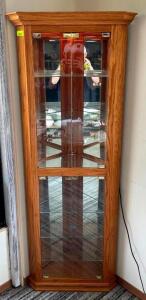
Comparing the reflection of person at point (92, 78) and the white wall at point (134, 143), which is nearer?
the white wall at point (134, 143)

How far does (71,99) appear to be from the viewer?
2156mm

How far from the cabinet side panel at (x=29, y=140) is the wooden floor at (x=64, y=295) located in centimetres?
15

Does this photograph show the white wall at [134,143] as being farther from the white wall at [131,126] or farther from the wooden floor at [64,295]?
the wooden floor at [64,295]

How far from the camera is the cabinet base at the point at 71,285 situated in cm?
233

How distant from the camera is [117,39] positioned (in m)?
1.77

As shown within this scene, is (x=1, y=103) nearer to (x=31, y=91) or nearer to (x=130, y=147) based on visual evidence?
(x=31, y=91)

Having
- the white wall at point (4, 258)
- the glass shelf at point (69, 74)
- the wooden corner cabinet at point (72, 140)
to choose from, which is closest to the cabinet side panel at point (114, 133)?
the wooden corner cabinet at point (72, 140)

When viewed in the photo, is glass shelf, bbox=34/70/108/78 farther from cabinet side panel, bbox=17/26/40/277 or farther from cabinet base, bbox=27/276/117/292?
cabinet base, bbox=27/276/117/292

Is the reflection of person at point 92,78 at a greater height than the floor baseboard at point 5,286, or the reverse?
the reflection of person at point 92,78

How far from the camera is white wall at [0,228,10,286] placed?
2215mm

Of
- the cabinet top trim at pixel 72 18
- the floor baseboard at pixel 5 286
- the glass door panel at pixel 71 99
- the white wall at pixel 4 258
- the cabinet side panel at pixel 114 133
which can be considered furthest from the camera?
the floor baseboard at pixel 5 286

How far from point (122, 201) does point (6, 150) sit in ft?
3.00

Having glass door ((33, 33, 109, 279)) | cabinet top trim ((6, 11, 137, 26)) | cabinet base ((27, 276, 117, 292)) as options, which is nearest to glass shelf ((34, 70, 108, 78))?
glass door ((33, 33, 109, 279))

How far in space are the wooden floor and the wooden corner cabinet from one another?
1.8 inches
